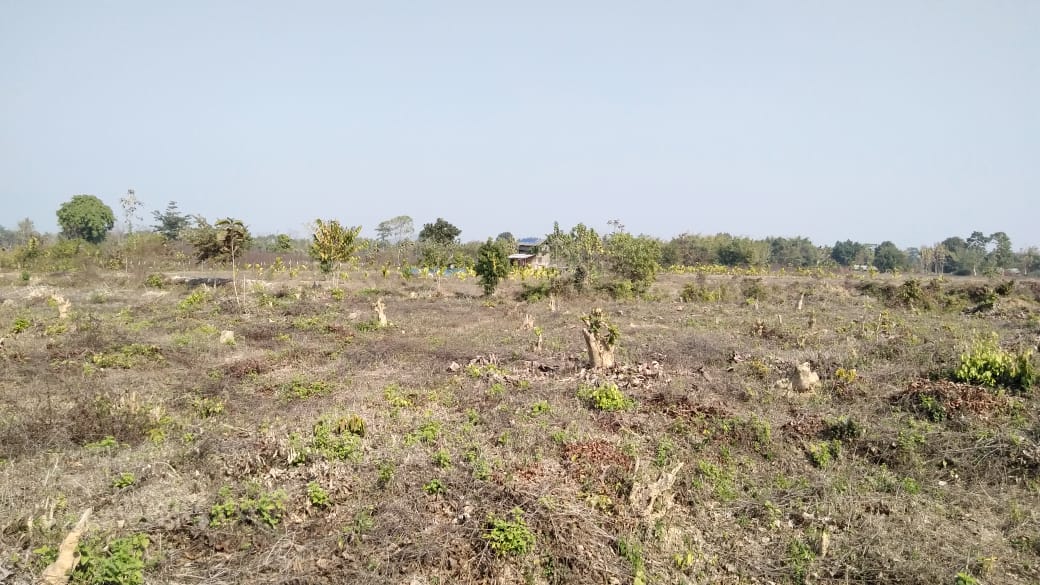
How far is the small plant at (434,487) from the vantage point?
617cm

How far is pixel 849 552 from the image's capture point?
552cm

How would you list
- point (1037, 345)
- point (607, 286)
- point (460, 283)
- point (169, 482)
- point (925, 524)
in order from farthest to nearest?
point (460, 283) < point (607, 286) < point (1037, 345) < point (169, 482) < point (925, 524)

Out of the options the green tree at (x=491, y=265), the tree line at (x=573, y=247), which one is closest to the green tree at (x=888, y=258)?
the tree line at (x=573, y=247)

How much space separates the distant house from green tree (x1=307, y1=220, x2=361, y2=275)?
16557mm

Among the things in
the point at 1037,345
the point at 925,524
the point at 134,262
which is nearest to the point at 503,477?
the point at 925,524

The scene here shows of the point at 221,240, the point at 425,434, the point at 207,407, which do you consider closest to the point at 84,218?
the point at 221,240

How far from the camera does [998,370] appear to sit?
954cm

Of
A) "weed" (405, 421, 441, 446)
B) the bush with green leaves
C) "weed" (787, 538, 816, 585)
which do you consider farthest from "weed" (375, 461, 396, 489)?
the bush with green leaves

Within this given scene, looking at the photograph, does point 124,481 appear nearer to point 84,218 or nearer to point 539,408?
point 539,408

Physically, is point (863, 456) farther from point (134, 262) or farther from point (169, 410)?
point (134, 262)

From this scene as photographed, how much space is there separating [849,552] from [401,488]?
4.71 m

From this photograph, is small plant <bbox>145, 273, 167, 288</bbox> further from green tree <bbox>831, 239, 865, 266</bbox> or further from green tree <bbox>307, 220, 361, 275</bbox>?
green tree <bbox>831, 239, 865, 266</bbox>

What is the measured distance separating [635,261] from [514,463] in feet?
72.3

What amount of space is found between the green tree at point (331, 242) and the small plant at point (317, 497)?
918 inches
